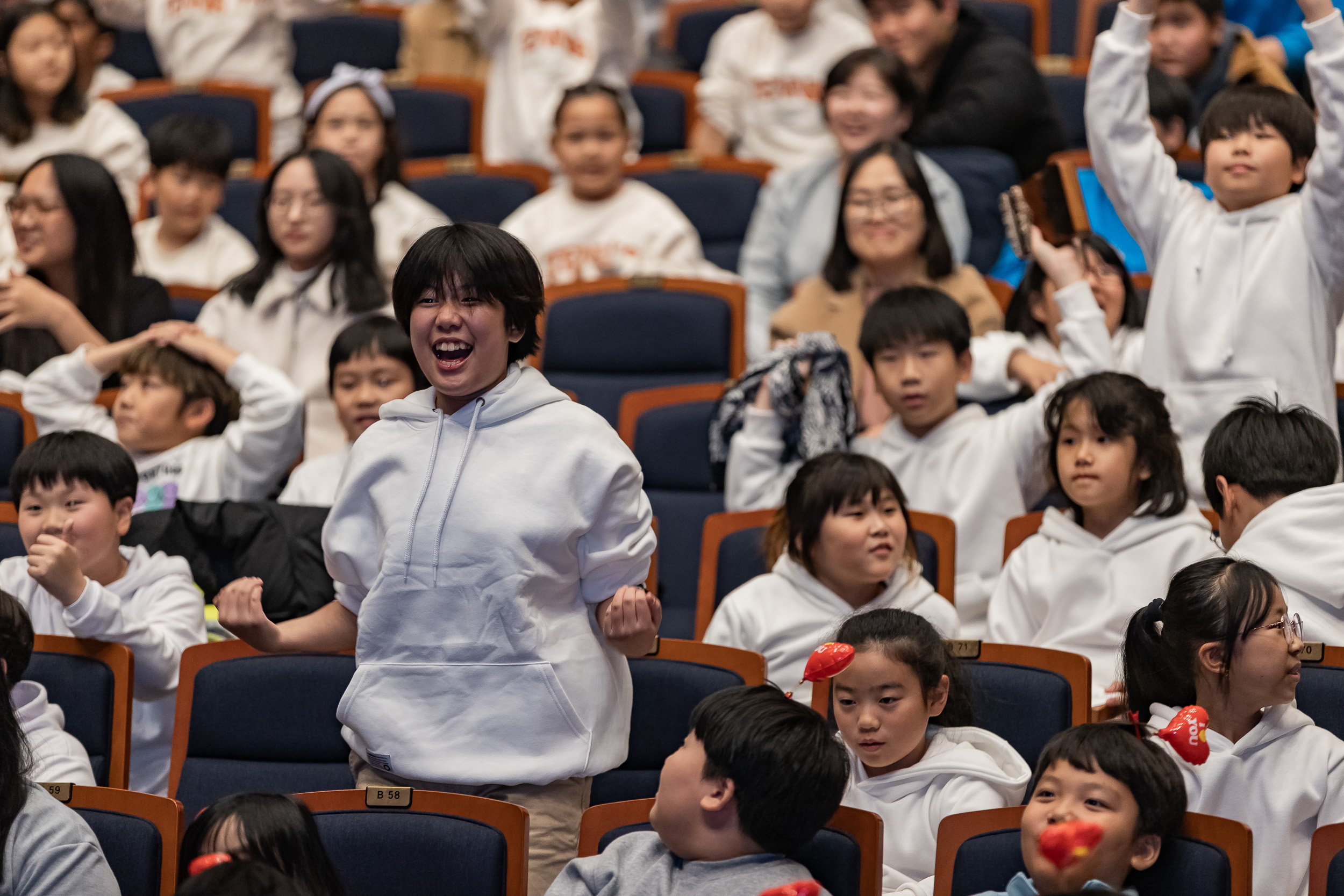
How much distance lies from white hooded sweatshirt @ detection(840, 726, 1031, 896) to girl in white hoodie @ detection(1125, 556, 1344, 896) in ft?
0.72

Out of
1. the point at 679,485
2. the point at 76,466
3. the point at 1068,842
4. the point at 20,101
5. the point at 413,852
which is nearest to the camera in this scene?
the point at 1068,842

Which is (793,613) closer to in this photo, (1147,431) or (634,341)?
(1147,431)

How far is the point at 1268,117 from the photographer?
2.96 metres

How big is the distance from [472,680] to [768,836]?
1.34ft

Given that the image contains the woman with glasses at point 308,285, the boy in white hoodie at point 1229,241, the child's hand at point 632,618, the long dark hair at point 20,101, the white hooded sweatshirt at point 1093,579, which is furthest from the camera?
the long dark hair at point 20,101

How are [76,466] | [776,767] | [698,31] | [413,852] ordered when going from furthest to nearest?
1. [698,31]
2. [76,466]
3. [413,852]
4. [776,767]

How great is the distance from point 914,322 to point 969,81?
153 cm

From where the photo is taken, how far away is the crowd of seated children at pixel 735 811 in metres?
1.79

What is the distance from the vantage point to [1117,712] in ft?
7.80

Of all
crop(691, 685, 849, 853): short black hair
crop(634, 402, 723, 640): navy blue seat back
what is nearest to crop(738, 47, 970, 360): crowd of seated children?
crop(634, 402, 723, 640): navy blue seat back

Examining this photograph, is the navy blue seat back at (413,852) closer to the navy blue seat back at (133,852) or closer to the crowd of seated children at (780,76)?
the navy blue seat back at (133,852)

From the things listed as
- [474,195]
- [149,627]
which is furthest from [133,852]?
[474,195]

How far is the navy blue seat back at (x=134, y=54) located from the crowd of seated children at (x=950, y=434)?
3.73m

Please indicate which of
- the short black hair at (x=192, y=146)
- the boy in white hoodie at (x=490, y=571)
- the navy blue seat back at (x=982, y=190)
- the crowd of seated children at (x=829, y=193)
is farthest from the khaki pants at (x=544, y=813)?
the short black hair at (x=192, y=146)
